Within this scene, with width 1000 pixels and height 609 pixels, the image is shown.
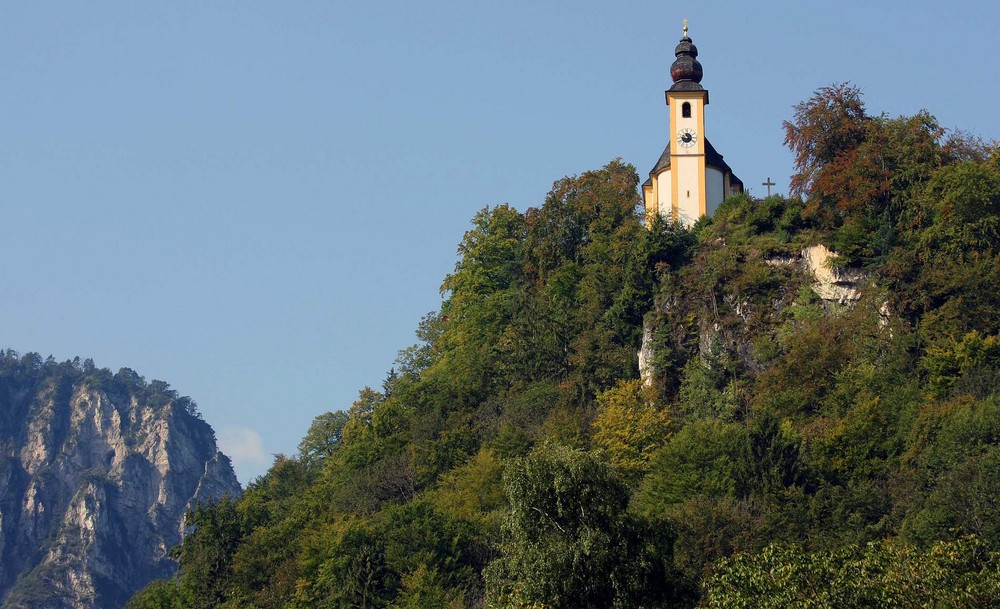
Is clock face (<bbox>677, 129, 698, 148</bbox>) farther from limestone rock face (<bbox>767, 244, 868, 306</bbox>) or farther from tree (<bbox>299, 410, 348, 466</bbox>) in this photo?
tree (<bbox>299, 410, 348, 466</bbox>)

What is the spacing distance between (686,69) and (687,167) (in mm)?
5915

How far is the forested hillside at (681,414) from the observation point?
137 feet

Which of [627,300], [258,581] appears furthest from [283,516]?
[627,300]

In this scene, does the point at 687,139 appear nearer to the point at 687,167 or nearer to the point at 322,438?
→ the point at 687,167

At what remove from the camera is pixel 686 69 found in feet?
258

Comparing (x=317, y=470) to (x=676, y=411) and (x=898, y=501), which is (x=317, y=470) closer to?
(x=676, y=411)

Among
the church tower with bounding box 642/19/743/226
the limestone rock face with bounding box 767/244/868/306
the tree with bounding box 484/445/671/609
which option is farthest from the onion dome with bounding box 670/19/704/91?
the tree with bounding box 484/445/671/609

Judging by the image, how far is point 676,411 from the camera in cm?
6431

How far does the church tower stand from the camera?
75000 millimetres

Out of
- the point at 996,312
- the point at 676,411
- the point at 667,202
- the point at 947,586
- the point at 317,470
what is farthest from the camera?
the point at 317,470

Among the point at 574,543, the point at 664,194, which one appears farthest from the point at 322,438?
the point at 574,543

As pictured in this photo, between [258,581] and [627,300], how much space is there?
1951 centimetres

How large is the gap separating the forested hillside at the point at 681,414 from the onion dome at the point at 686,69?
552cm

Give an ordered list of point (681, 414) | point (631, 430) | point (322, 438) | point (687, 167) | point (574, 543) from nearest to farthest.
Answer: point (574, 543), point (631, 430), point (681, 414), point (687, 167), point (322, 438)
